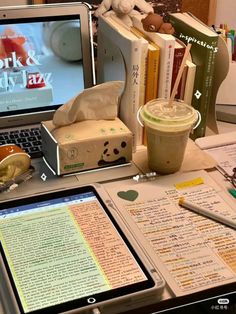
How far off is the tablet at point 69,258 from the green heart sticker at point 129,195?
0.06m

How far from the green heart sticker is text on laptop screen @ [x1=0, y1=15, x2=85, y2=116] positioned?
0.34 metres

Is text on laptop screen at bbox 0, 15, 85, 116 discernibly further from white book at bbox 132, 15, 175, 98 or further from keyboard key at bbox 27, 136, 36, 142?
white book at bbox 132, 15, 175, 98

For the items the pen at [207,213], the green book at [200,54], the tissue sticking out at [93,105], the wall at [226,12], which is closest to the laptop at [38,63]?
the tissue sticking out at [93,105]

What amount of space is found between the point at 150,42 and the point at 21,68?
0.98 feet

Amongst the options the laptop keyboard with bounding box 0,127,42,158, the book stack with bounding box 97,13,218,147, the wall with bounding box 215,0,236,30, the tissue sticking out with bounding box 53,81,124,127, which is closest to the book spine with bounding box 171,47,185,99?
the book stack with bounding box 97,13,218,147

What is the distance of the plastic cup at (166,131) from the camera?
1.00 metres

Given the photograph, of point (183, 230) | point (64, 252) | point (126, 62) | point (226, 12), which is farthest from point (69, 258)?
point (226, 12)

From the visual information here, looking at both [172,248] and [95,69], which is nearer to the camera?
[172,248]

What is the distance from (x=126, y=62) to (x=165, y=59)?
8 centimetres

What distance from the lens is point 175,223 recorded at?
92 cm

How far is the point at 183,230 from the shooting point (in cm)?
91

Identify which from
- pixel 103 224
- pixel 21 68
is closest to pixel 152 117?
pixel 103 224

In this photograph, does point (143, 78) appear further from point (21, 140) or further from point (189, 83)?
point (21, 140)

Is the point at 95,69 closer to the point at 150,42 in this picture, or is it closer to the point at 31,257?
the point at 150,42
